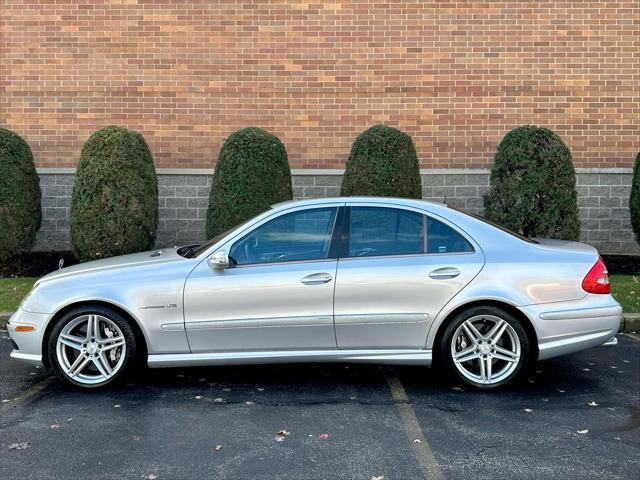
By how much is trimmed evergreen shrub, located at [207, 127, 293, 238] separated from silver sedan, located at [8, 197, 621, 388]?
164 inches

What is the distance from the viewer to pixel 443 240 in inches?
223

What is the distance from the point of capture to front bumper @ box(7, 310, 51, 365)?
5.49 m

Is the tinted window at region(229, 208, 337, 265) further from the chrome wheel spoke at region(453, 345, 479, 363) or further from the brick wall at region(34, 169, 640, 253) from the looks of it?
the brick wall at region(34, 169, 640, 253)

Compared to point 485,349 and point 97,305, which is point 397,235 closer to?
point 485,349

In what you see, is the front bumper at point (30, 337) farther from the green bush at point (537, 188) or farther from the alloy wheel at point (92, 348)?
the green bush at point (537, 188)

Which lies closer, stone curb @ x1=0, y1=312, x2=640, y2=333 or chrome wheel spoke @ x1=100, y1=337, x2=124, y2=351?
chrome wheel spoke @ x1=100, y1=337, x2=124, y2=351

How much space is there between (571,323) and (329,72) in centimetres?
693

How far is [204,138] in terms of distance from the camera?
1149 centimetres

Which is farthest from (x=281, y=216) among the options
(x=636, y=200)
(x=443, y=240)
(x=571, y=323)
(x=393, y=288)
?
(x=636, y=200)

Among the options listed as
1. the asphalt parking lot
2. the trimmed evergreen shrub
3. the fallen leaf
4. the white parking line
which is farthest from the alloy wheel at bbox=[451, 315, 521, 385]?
the trimmed evergreen shrub

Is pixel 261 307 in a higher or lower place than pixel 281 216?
lower

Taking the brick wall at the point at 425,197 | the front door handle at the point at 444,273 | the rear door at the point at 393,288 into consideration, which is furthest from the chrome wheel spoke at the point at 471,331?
the brick wall at the point at 425,197

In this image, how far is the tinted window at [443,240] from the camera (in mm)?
5629

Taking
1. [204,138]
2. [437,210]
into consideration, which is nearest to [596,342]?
[437,210]
